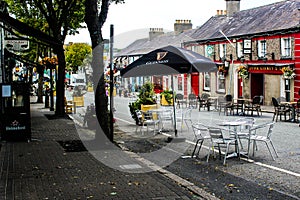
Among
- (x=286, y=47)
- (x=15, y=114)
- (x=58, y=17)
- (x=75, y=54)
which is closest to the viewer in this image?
(x=15, y=114)

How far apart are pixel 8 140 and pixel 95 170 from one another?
17.4 ft

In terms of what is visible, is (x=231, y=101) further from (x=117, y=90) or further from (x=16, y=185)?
(x=117, y=90)

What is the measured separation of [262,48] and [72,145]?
20836mm

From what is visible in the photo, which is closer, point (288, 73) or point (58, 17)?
point (58, 17)

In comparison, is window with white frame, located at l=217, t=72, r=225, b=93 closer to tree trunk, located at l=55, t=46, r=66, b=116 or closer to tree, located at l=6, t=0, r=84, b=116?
tree, located at l=6, t=0, r=84, b=116

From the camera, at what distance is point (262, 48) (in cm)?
3019

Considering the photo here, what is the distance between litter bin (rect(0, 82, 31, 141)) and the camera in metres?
13.1

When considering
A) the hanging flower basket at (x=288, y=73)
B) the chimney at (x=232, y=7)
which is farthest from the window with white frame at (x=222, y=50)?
the hanging flower basket at (x=288, y=73)

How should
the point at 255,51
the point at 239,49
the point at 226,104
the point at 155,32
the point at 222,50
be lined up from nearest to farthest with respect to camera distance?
the point at 226,104, the point at 255,51, the point at 239,49, the point at 222,50, the point at 155,32

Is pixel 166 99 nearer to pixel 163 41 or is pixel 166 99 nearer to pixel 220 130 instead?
pixel 163 41

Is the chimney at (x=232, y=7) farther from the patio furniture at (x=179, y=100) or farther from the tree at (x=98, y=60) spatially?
the tree at (x=98, y=60)

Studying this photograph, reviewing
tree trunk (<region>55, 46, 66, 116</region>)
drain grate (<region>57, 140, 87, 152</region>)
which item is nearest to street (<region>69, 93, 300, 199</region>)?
drain grate (<region>57, 140, 87, 152</region>)

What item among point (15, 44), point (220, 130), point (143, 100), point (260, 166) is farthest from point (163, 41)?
point (260, 166)

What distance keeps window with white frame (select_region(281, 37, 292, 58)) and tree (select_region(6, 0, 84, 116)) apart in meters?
12.6
